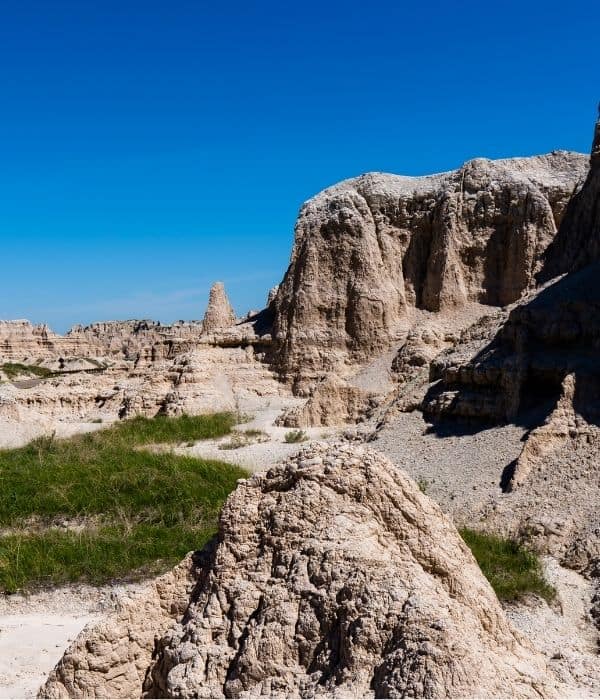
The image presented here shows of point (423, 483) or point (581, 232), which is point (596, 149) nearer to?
point (581, 232)

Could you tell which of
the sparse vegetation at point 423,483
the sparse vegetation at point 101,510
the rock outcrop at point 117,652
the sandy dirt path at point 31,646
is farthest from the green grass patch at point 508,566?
the sandy dirt path at point 31,646

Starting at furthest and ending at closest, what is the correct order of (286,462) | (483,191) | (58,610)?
(483,191) < (58,610) < (286,462)

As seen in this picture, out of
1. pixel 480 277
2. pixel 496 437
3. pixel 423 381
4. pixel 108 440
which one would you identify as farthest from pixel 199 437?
pixel 480 277

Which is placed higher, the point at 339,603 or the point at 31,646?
the point at 339,603

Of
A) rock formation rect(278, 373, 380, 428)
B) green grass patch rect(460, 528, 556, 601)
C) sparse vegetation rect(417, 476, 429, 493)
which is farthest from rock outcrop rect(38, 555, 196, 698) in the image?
rock formation rect(278, 373, 380, 428)

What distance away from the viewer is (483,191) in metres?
24.4

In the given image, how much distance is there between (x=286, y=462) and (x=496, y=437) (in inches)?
287

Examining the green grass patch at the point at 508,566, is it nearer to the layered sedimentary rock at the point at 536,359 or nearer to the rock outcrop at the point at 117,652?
the layered sedimentary rock at the point at 536,359

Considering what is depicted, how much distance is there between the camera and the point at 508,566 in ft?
24.5

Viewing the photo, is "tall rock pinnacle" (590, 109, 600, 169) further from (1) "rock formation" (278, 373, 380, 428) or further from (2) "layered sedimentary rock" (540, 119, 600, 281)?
(1) "rock formation" (278, 373, 380, 428)

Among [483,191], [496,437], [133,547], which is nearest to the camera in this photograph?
[133,547]

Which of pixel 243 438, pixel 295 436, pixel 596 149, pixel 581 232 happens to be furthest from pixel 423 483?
pixel 596 149

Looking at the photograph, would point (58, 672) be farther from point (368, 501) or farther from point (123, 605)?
point (368, 501)

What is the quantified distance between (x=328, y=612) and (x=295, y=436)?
554 inches
